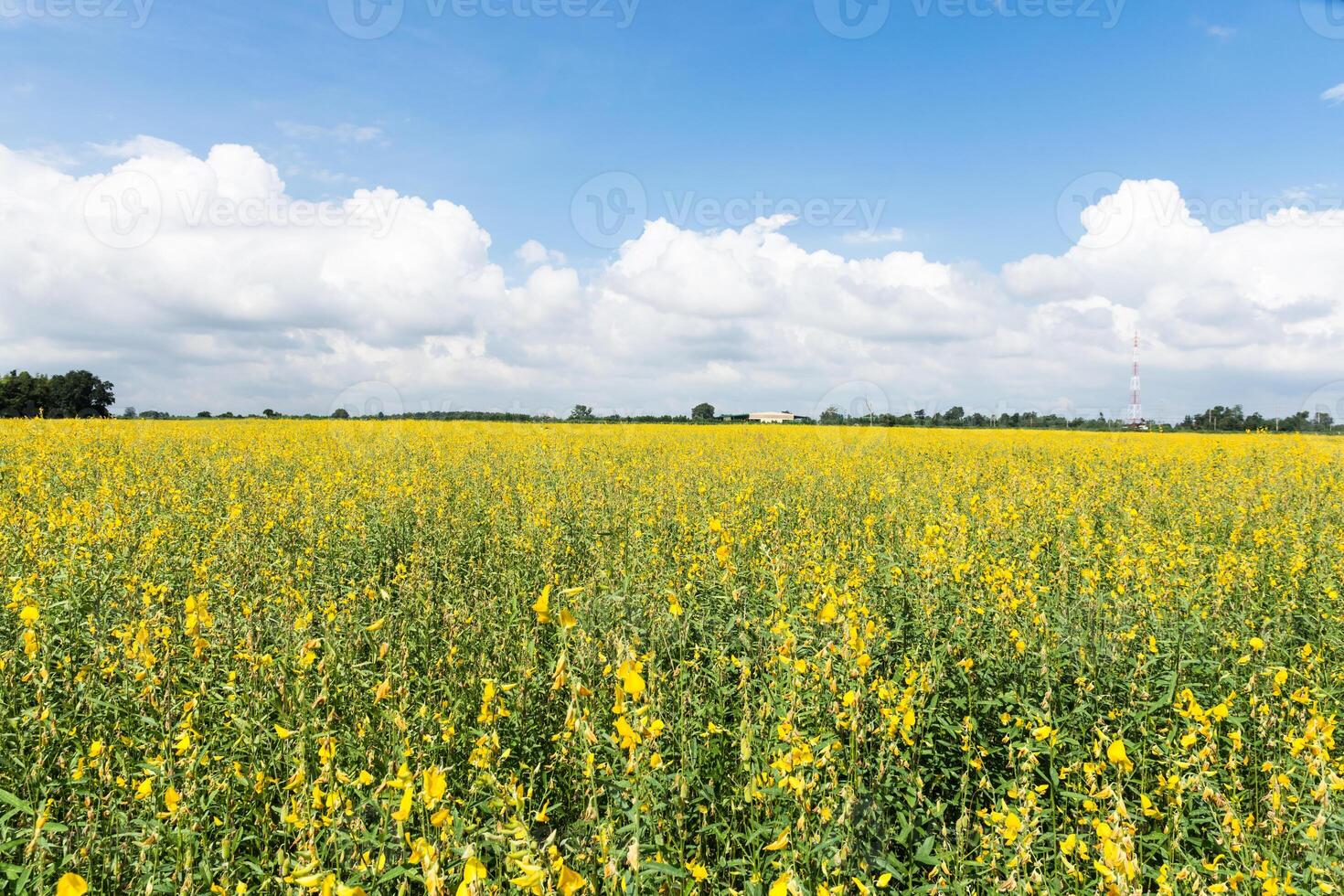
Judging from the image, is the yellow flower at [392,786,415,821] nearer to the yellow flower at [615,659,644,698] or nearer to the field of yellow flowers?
the field of yellow flowers

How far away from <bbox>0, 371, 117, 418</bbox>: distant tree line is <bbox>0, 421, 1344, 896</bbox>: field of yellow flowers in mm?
63040

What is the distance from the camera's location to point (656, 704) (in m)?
2.49

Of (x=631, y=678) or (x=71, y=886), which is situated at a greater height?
(x=631, y=678)

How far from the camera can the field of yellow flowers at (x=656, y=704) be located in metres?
1.99

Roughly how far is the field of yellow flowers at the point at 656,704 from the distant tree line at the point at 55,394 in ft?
207

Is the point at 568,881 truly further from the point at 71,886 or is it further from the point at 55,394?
the point at 55,394

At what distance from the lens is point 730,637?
4.28m

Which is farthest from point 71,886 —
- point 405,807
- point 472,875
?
point 472,875

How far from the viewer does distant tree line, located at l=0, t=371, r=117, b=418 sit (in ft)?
172

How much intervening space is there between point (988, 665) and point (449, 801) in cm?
294

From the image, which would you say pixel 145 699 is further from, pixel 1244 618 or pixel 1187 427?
pixel 1187 427

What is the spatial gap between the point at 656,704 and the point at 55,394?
257 ft

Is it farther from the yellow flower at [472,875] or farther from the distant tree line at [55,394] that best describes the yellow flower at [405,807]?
the distant tree line at [55,394]

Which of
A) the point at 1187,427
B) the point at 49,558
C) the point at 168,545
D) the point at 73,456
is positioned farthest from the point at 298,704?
the point at 1187,427
